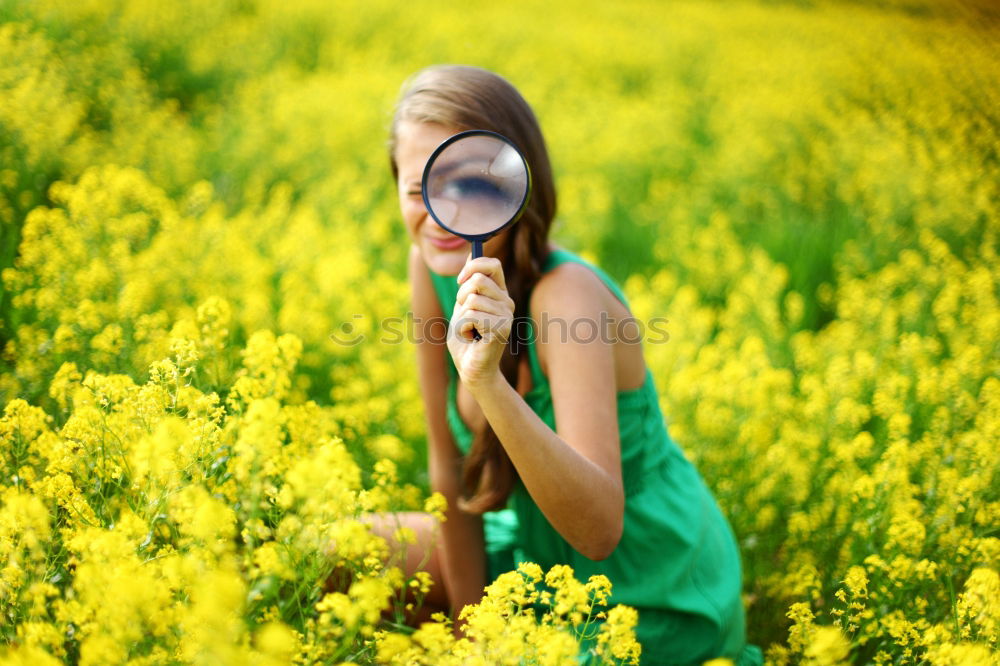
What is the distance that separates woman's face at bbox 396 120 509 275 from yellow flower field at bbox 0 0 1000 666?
0.50 m

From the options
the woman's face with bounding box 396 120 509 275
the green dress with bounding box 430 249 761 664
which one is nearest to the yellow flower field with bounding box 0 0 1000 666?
the green dress with bounding box 430 249 761 664

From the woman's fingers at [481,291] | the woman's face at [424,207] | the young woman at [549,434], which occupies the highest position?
the woman's face at [424,207]

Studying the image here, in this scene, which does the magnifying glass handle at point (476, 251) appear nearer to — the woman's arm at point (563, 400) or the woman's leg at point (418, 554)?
the woman's arm at point (563, 400)

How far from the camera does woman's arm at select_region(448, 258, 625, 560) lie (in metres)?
1.46

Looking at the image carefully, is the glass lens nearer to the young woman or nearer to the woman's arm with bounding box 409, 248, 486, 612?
the young woman

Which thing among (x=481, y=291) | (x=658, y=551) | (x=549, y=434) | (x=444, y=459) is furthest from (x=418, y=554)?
(x=481, y=291)

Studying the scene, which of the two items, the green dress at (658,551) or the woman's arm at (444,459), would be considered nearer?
the green dress at (658,551)

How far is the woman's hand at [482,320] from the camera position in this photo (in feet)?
4.70

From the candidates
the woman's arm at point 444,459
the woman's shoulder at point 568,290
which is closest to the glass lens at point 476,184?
the woman's shoulder at point 568,290

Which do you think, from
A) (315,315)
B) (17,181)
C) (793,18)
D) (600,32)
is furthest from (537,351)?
(793,18)

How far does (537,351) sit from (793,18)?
12.1 meters

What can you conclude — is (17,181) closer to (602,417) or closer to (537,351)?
(537,351)

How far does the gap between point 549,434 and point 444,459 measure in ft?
3.29

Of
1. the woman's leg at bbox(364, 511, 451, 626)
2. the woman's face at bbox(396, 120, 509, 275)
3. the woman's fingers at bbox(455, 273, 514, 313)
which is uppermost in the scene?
the woman's face at bbox(396, 120, 509, 275)
